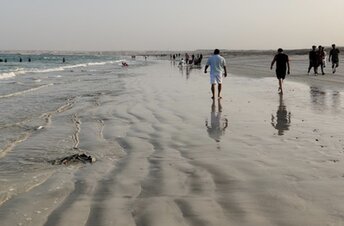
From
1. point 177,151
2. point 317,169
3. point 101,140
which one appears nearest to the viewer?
point 317,169

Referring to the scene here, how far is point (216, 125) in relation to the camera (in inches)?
355

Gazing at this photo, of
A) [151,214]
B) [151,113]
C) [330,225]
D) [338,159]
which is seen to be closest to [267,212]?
[330,225]

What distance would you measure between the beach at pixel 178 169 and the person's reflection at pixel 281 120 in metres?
0.04

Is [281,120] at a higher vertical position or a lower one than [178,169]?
lower

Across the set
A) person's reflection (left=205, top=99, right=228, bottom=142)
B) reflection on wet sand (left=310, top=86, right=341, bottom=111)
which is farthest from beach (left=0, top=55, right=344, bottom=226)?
reflection on wet sand (left=310, top=86, right=341, bottom=111)

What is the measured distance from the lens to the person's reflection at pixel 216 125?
7.92 metres

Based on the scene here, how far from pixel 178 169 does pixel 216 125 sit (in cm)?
349

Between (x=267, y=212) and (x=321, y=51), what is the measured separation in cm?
2281

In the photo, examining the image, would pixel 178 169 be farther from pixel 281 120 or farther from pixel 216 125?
pixel 281 120

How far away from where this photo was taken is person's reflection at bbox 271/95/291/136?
332 inches

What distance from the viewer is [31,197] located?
4664mm

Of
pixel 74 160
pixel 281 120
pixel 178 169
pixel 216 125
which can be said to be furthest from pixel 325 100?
pixel 74 160

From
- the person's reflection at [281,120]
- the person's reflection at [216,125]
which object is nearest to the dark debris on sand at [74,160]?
the person's reflection at [216,125]

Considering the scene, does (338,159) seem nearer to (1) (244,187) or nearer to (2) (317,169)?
(2) (317,169)
